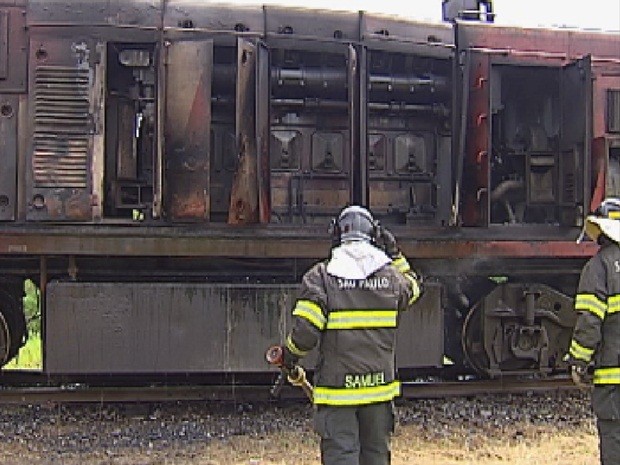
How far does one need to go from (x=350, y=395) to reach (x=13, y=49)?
4.39m

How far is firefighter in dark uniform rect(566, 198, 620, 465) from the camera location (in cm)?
460

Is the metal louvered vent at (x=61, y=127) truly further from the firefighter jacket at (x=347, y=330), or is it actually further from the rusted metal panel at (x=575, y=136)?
the rusted metal panel at (x=575, y=136)

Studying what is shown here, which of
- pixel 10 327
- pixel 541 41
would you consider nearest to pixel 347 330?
pixel 10 327

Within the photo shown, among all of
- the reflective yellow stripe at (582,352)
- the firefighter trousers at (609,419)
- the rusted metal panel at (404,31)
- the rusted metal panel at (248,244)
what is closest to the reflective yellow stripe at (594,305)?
the reflective yellow stripe at (582,352)

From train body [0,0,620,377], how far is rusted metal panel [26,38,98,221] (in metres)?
0.02

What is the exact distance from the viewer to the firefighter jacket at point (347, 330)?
13.3 feet

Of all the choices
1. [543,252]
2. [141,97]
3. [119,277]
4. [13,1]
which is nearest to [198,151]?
[141,97]

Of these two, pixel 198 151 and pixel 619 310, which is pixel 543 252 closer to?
pixel 619 310

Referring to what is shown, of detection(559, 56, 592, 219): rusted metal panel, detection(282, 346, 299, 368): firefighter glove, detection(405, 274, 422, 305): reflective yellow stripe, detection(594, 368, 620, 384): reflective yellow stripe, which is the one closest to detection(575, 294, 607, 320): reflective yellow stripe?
detection(594, 368, 620, 384): reflective yellow stripe

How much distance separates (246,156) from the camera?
6730mm

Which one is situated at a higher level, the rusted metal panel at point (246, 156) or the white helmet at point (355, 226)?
the rusted metal panel at point (246, 156)

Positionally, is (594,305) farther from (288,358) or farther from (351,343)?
(288,358)

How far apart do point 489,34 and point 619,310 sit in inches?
144

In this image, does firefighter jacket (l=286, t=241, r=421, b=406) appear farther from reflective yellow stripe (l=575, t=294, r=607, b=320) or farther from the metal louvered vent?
the metal louvered vent
